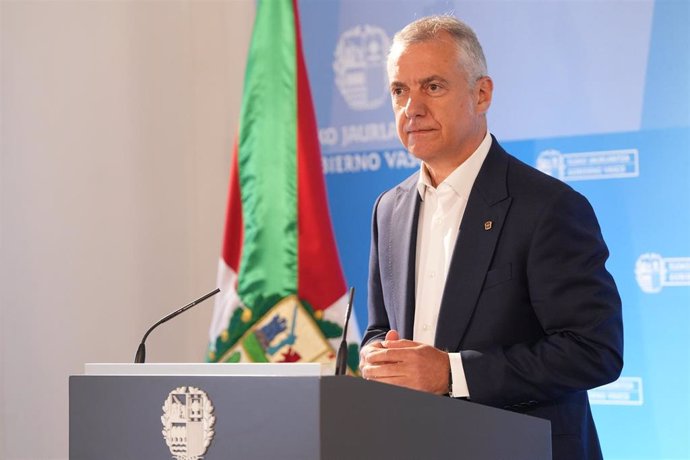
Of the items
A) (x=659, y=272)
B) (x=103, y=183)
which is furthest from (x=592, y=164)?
(x=103, y=183)

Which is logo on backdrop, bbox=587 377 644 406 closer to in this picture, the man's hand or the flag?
the flag

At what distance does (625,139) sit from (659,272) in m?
0.58

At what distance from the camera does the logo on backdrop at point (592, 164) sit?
4.12m

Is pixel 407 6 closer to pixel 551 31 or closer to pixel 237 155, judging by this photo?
pixel 551 31

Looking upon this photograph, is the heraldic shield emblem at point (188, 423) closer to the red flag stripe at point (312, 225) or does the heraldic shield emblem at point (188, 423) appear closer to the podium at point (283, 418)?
the podium at point (283, 418)

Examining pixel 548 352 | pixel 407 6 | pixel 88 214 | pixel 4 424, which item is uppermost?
pixel 407 6

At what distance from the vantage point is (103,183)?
480cm

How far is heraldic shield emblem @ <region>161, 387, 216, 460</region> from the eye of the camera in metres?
1.62

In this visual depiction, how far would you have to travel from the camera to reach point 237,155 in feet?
15.2

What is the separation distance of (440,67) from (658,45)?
2026mm

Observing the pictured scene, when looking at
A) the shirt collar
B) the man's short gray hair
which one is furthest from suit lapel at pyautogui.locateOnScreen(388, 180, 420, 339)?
the man's short gray hair

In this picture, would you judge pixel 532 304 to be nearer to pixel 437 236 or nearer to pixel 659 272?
pixel 437 236

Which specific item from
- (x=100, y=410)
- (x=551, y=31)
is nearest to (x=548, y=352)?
(x=100, y=410)

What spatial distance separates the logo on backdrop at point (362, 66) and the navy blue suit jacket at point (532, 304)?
8.05ft
